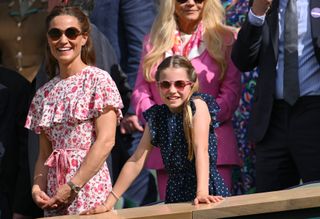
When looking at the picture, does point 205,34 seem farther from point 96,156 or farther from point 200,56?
point 96,156

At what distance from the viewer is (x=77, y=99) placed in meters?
5.21

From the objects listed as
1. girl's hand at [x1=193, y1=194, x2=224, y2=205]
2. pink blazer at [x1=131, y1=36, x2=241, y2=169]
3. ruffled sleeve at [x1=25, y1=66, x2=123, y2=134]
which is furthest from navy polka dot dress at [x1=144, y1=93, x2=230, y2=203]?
pink blazer at [x1=131, y1=36, x2=241, y2=169]

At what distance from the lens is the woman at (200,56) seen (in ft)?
19.5

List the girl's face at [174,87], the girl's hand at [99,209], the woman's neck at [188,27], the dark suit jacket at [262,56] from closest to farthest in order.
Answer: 1. the girl's hand at [99,209]
2. the girl's face at [174,87]
3. the dark suit jacket at [262,56]
4. the woman's neck at [188,27]

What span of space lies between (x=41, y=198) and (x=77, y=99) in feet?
1.70

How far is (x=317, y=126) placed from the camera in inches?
222

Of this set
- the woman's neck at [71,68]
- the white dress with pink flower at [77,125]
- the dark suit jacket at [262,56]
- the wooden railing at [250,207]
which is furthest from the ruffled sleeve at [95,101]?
the dark suit jacket at [262,56]

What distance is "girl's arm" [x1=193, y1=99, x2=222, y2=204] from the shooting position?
194 inches

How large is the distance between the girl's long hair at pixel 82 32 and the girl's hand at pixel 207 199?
1010 millimetres

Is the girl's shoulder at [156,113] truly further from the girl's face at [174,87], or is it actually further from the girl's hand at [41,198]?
the girl's hand at [41,198]

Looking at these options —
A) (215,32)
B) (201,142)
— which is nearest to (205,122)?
(201,142)

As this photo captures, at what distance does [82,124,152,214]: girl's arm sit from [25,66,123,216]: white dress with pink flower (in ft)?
0.41

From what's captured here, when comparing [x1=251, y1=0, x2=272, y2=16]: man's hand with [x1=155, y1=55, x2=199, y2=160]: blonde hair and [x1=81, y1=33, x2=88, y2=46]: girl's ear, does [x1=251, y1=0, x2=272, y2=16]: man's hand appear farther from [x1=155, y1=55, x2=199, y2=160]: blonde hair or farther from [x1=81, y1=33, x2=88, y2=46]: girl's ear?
[x1=81, y1=33, x2=88, y2=46]: girl's ear

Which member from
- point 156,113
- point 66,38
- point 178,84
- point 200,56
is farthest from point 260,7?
point 66,38
